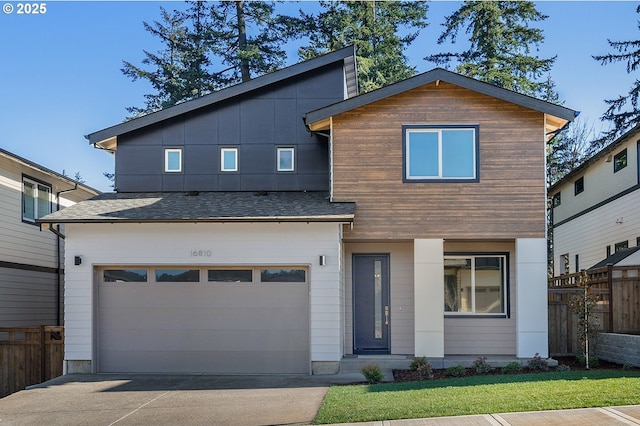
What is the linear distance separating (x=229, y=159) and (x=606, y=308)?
9.15 metres

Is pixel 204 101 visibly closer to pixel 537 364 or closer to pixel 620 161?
pixel 537 364

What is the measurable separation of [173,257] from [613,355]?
927cm

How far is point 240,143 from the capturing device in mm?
15953

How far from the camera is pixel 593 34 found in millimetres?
29453

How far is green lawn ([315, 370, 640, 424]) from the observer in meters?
8.83

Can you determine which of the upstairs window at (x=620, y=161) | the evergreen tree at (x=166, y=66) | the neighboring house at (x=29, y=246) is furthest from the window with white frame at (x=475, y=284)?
the evergreen tree at (x=166, y=66)

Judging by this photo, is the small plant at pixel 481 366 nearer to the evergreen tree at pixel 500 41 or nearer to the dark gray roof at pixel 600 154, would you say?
the dark gray roof at pixel 600 154

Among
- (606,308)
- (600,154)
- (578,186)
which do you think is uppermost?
(600,154)

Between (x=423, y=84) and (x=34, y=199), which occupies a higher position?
(x=423, y=84)

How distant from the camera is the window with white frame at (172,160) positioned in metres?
16.0

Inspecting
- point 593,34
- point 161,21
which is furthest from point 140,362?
point 593,34

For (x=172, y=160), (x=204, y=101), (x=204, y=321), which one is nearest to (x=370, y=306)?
(x=204, y=321)

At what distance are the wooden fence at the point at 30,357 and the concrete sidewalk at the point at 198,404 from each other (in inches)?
53.6

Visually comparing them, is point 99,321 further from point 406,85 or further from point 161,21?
point 161,21
